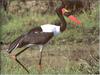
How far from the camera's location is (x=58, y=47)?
29.9 feet

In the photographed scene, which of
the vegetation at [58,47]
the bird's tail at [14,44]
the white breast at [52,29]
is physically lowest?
the vegetation at [58,47]

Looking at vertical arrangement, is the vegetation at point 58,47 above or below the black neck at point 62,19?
below

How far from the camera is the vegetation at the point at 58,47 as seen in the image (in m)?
8.53

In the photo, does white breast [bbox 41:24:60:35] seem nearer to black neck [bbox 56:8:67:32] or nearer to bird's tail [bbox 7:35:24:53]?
black neck [bbox 56:8:67:32]

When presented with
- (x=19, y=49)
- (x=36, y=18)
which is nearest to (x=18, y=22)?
(x=36, y=18)

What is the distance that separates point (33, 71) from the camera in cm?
847

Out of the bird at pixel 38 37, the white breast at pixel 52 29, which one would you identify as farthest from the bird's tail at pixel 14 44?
the white breast at pixel 52 29

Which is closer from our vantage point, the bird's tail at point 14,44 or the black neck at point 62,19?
the bird's tail at point 14,44

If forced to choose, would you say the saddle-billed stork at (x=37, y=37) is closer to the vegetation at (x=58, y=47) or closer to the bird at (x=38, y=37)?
the bird at (x=38, y=37)

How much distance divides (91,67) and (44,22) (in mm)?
1128

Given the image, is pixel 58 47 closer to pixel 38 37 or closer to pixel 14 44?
Result: pixel 38 37

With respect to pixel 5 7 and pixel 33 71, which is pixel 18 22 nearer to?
pixel 5 7

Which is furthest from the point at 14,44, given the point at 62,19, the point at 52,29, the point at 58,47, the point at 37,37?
the point at 58,47

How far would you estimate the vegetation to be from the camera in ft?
28.0
